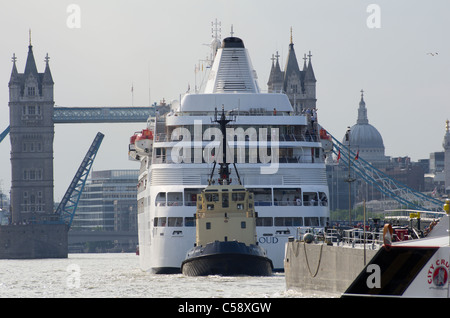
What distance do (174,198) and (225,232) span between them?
29.0 feet

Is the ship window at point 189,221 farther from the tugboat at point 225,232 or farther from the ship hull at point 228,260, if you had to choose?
the ship hull at point 228,260

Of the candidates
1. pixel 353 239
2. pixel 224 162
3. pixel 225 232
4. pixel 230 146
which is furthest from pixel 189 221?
pixel 353 239

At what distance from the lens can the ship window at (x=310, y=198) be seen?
76.2 m

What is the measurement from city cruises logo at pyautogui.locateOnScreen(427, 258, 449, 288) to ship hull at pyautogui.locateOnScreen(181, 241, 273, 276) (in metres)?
30.0

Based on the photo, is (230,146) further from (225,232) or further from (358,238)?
(358,238)

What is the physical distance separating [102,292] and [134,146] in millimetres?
31230

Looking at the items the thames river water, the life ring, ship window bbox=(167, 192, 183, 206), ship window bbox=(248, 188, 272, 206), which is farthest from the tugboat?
the life ring

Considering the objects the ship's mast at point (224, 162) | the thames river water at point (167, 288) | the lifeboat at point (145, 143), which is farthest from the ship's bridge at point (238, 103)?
the thames river water at point (167, 288)

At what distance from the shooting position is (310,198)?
252 ft

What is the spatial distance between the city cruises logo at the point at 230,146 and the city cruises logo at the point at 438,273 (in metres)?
40.3

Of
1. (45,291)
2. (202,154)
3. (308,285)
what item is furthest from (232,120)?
(308,285)

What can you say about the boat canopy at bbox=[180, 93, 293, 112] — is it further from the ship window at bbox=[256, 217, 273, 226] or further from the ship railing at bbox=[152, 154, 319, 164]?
the ship window at bbox=[256, 217, 273, 226]

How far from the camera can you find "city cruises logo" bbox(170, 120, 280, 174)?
253 ft

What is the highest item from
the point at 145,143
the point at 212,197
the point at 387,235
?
the point at 145,143
